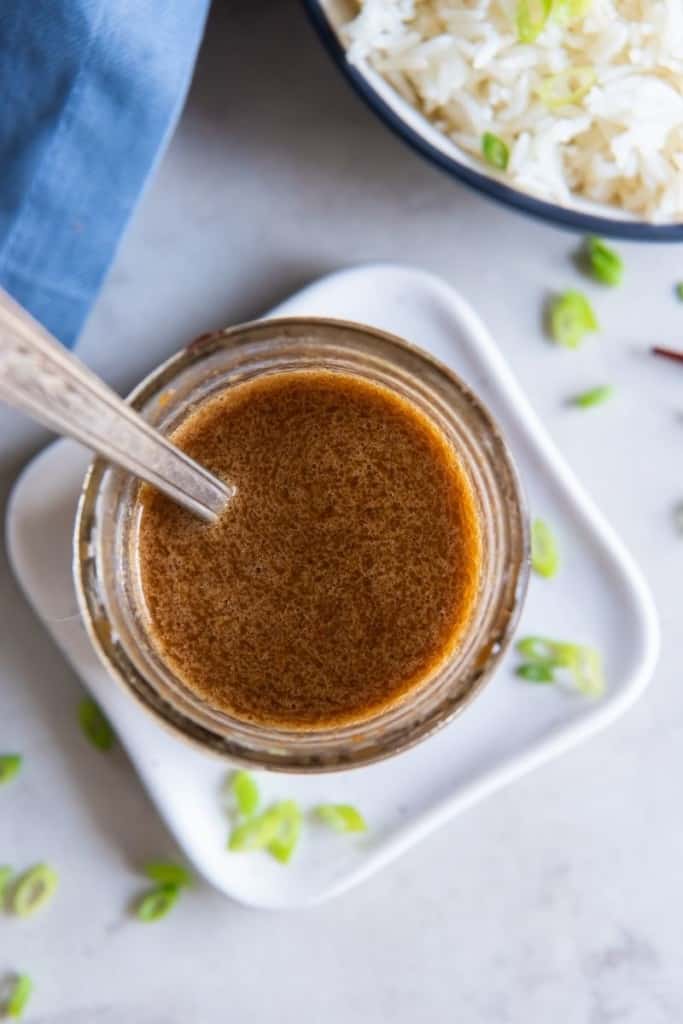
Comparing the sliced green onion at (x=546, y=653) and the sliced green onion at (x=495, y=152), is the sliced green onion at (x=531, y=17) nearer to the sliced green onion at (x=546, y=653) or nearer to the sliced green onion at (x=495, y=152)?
the sliced green onion at (x=495, y=152)

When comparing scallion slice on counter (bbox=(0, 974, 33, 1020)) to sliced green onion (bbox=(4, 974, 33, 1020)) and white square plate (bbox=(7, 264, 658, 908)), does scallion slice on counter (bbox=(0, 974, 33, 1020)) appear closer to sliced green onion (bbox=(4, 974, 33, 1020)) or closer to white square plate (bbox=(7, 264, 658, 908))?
sliced green onion (bbox=(4, 974, 33, 1020))

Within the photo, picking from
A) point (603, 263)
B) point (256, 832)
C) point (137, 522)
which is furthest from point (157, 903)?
point (603, 263)

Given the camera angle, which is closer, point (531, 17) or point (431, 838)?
point (531, 17)

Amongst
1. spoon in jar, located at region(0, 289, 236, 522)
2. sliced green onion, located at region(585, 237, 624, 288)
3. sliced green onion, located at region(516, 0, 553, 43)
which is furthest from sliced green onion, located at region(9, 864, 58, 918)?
sliced green onion, located at region(516, 0, 553, 43)

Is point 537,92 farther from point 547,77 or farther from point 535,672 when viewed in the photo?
point 535,672

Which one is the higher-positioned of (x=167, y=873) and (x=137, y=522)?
(x=137, y=522)

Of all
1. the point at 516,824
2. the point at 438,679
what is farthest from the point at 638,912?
the point at 438,679

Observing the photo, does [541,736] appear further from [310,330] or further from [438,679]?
[310,330]

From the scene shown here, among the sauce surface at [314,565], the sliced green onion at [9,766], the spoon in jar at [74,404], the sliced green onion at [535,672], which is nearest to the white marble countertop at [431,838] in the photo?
the sliced green onion at [9,766]
